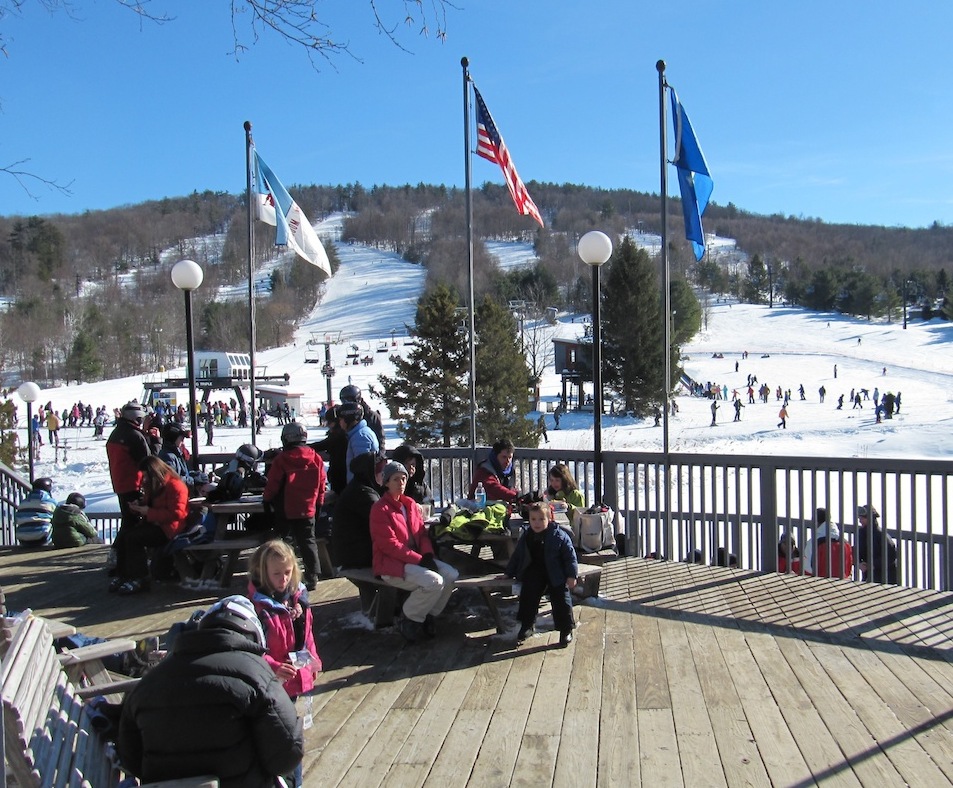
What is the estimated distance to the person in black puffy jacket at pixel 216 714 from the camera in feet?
8.98

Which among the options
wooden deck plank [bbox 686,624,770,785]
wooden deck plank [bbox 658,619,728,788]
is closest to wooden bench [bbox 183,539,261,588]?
wooden deck plank [bbox 658,619,728,788]

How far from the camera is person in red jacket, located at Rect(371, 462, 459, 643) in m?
5.93

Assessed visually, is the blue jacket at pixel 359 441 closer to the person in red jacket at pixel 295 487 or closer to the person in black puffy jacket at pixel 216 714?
the person in red jacket at pixel 295 487

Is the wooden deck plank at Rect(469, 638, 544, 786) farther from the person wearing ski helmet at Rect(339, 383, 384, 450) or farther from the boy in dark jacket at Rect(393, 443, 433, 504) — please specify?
the person wearing ski helmet at Rect(339, 383, 384, 450)

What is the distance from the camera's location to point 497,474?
27.3 ft

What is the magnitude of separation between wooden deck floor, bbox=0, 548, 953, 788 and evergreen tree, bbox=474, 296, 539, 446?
1267 inches

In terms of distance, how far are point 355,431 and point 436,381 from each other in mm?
30577

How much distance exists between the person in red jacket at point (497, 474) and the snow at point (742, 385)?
30.8 ft

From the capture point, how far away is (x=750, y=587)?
729cm

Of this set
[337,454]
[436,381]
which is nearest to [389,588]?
[337,454]

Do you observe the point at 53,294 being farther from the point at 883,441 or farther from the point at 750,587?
the point at 750,587

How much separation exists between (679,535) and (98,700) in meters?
6.57

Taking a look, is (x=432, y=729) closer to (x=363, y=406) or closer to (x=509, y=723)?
(x=509, y=723)

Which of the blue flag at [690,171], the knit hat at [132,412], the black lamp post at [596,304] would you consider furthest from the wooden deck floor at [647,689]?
the blue flag at [690,171]
